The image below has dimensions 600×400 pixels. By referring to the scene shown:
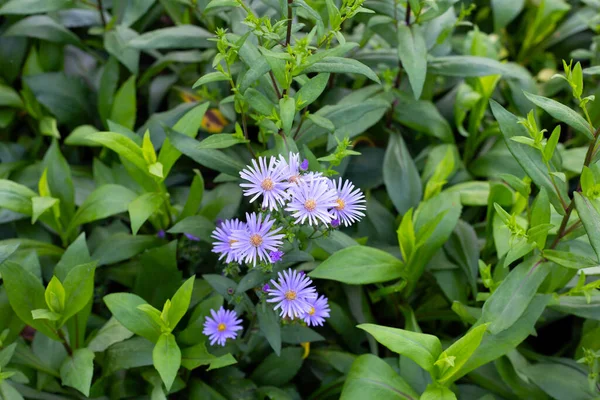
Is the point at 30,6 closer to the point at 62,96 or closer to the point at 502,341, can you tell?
the point at 62,96

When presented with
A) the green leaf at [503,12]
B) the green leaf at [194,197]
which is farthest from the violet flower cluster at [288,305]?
the green leaf at [503,12]

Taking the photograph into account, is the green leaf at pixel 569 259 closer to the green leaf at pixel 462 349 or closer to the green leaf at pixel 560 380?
the green leaf at pixel 462 349

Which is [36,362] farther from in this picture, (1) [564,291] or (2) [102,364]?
(1) [564,291]

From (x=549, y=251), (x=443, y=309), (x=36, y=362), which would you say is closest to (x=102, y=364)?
(x=36, y=362)

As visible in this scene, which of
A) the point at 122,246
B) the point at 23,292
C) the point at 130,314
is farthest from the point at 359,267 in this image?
the point at 23,292

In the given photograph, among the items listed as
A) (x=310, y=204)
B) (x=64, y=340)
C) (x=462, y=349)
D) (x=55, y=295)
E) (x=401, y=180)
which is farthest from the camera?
(x=401, y=180)

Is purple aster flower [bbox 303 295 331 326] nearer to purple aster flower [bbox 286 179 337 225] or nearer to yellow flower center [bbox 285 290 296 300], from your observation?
yellow flower center [bbox 285 290 296 300]

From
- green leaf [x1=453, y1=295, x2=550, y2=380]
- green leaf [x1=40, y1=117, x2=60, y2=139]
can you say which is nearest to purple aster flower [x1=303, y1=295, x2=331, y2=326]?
green leaf [x1=453, y1=295, x2=550, y2=380]
